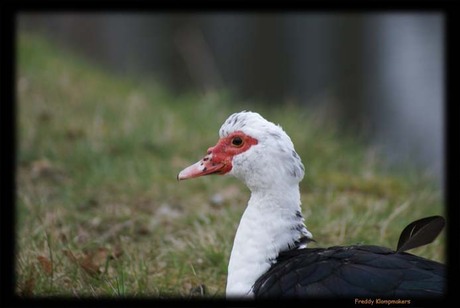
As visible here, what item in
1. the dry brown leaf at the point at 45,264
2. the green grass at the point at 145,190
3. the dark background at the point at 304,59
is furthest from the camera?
the dark background at the point at 304,59

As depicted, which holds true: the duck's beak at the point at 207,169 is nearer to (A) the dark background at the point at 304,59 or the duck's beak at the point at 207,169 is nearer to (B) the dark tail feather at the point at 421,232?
(B) the dark tail feather at the point at 421,232

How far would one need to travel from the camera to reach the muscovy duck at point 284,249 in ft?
8.71

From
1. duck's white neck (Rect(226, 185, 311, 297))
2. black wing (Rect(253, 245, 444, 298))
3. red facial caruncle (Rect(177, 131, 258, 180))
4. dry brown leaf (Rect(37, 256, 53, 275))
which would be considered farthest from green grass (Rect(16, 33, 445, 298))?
black wing (Rect(253, 245, 444, 298))

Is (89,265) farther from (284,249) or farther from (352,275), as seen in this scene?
(352,275)

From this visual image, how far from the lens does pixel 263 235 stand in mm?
3029

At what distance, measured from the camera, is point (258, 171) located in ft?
10.2

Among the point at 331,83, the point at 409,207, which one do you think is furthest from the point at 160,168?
the point at 331,83

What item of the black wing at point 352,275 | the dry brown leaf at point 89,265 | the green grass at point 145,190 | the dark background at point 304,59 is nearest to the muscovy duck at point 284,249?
the black wing at point 352,275

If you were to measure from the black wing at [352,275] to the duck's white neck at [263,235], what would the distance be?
0.08m

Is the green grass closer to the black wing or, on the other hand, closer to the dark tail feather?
the black wing
